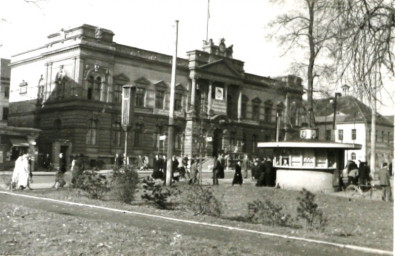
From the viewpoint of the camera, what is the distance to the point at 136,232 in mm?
9891

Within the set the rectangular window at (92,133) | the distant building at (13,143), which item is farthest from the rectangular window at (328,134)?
the distant building at (13,143)

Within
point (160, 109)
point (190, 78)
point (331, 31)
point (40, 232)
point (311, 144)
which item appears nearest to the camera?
point (331, 31)

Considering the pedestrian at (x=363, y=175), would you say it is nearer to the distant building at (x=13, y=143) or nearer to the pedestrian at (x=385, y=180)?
the pedestrian at (x=385, y=180)

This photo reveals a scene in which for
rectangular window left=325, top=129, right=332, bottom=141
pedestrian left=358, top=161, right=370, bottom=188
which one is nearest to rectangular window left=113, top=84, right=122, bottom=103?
pedestrian left=358, top=161, right=370, bottom=188

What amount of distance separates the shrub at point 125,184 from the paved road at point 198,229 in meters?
1.84

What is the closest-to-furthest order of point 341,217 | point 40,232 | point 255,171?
point 40,232, point 341,217, point 255,171

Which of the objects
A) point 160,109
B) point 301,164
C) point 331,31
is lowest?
point 301,164

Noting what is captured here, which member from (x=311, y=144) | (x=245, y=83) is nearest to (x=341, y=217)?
(x=311, y=144)

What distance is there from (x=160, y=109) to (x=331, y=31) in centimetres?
4789

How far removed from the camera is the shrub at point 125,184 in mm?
16875

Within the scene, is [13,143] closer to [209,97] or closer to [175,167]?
[175,167]

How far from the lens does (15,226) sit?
34.4 ft

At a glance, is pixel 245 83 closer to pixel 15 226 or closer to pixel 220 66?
pixel 220 66

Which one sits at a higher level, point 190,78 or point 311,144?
point 190,78
